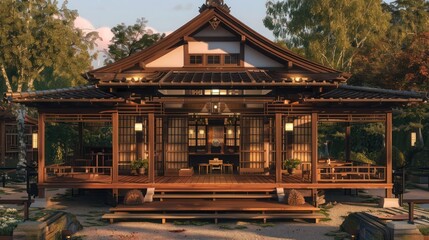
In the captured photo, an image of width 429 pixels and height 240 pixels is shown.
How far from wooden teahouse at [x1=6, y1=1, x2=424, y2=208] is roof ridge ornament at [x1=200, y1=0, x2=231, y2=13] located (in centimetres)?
4

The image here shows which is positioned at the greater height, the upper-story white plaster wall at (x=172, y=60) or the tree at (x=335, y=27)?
the tree at (x=335, y=27)

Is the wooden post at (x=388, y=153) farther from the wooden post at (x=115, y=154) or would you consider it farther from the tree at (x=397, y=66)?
the wooden post at (x=115, y=154)

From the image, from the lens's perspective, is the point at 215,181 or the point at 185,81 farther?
the point at 215,181

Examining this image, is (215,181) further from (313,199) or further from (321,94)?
(321,94)

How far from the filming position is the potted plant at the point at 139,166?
21078 mm

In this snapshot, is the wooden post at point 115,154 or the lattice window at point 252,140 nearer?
the wooden post at point 115,154

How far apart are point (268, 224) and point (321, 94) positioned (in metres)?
6.96

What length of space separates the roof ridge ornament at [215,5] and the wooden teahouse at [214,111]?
0.15 ft

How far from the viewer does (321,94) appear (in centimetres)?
2048

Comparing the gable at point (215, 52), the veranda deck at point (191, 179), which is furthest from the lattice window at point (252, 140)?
the gable at point (215, 52)

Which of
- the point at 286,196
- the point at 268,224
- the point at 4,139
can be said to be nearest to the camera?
the point at 268,224

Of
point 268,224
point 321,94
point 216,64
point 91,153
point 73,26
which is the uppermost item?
point 73,26

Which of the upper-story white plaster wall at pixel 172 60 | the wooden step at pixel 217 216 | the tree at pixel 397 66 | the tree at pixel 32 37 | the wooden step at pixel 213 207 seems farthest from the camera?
the tree at pixel 32 37

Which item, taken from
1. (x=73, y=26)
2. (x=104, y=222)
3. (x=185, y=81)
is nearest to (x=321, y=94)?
(x=185, y=81)
